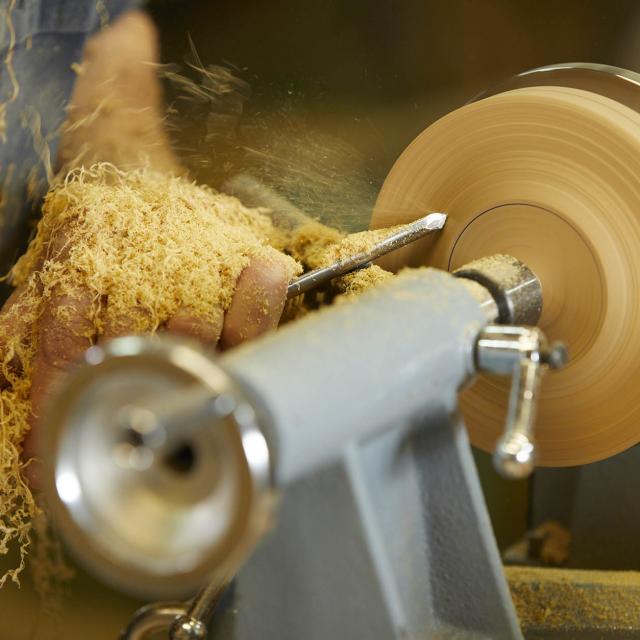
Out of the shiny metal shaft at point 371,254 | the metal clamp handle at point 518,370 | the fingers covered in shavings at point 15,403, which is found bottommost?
the fingers covered in shavings at point 15,403

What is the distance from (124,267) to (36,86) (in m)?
0.52

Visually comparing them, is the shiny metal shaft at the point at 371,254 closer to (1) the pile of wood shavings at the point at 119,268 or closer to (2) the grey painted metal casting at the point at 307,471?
(1) the pile of wood shavings at the point at 119,268

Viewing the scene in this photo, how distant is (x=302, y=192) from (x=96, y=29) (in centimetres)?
47

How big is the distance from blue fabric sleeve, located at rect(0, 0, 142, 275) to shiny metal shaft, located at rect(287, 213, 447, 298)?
0.58 metres

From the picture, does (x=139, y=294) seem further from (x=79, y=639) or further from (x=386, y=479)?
(x=79, y=639)

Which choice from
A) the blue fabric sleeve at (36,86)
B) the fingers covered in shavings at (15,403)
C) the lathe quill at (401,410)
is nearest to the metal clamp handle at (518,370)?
the lathe quill at (401,410)

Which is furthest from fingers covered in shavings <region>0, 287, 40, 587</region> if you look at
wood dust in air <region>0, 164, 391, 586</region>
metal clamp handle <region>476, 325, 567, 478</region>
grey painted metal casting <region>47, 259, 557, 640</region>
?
metal clamp handle <region>476, 325, 567, 478</region>

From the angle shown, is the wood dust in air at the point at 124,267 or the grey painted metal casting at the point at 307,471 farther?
the wood dust in air at the point at 124,267

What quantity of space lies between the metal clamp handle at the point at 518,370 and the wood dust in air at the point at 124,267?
0.39 metres

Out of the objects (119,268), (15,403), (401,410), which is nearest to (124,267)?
(119,268)

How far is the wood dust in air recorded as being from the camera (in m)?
0.99

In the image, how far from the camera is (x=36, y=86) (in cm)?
132

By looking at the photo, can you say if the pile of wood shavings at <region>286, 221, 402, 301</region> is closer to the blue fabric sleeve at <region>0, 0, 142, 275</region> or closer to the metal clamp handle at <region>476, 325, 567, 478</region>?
the metal clamp handle at <region>476, 325, 567, 478</region>

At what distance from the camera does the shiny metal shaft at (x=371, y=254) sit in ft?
3.29
